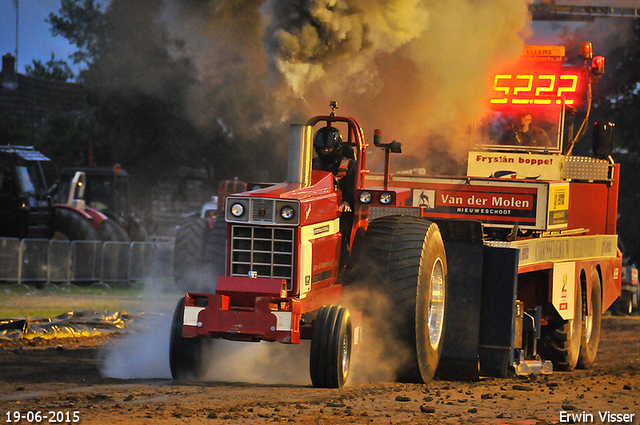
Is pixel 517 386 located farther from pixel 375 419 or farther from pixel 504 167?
pixel 504 167

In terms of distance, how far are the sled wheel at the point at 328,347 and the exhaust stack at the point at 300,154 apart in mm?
1240

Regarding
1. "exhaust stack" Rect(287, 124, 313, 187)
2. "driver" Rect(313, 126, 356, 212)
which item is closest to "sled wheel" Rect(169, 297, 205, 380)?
"exhaust stack" Rect(287, 124, 313, 187)

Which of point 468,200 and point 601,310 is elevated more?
point 468,200

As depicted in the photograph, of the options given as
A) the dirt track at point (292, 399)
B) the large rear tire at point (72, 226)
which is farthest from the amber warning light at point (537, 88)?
the large rear tire at point (72, 226)

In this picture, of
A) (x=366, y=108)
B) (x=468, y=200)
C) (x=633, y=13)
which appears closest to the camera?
(x=468, y=200)

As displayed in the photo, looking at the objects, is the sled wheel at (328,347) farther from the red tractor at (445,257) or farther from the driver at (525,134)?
the driver at (525,134)

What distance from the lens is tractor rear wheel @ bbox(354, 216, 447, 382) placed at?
8.70 metres

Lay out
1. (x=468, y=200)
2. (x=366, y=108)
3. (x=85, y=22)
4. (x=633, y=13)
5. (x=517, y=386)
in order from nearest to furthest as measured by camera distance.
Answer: (x=517, y=386) < (x=468, y=200) < (x=366, y=108) < (x=85, y=22) < (x=633, y=13)

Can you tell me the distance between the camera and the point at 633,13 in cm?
3231

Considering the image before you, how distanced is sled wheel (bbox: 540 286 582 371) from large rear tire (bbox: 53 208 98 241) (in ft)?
41.4

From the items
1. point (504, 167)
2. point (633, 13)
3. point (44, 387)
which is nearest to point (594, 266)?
point (504, 167)

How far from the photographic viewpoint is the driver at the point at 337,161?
9117 millimetres

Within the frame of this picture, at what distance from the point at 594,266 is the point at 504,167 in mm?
1815

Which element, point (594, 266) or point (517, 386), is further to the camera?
point (594, 266)
